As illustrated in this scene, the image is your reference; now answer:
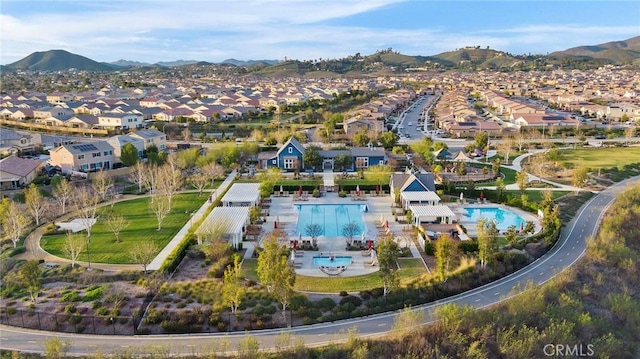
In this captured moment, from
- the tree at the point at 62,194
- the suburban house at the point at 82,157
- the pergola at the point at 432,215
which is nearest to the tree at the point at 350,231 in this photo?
the pergola at the point at 432,215

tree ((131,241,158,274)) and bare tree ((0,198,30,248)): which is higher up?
bare tree ((0,198,30,248))

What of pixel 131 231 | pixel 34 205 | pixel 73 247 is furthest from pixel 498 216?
pixel 34 205

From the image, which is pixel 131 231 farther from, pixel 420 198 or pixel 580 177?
pixel 580 177

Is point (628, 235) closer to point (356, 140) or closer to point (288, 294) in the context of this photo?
point (288, 294)

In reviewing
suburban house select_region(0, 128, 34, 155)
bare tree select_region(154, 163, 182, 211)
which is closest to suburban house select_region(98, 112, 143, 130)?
suburban house select_region(0, 128, 34, 155)

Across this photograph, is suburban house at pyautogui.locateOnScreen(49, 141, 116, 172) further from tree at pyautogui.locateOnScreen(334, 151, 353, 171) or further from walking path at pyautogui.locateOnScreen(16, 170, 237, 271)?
tree at pyautogui.locateOnScreen(334, 151, 353, 171)

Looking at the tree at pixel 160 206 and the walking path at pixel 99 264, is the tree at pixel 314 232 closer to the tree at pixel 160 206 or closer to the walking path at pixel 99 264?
the walking path at pixel 99 264

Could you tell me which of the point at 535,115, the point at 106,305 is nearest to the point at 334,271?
the point at 106,305
